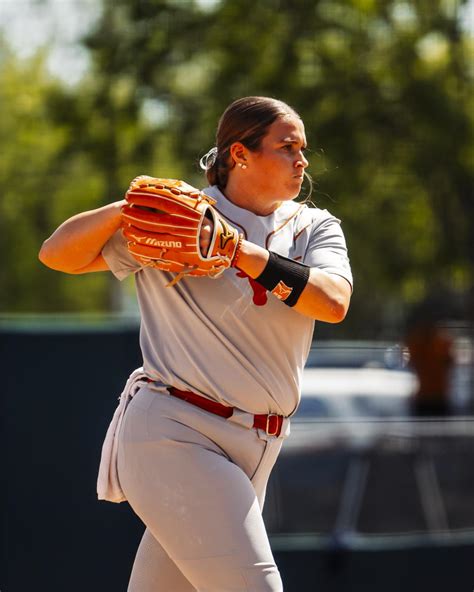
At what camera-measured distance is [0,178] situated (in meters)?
9.16

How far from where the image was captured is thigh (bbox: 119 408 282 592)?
2248 mm

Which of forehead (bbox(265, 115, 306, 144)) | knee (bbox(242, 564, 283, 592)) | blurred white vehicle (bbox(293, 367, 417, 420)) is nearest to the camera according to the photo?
knee (bbox(242, 564, 283, 592))

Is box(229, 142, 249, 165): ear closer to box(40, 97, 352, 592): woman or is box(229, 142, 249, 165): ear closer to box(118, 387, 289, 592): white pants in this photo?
box(40, 97, 352, 592): woman

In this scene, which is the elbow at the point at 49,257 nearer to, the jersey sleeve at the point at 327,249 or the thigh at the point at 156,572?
the jersey sleeve at the point at 327,249

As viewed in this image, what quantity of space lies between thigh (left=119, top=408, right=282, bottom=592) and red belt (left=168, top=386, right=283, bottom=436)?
0.07 metres

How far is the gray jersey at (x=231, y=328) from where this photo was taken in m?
2.37

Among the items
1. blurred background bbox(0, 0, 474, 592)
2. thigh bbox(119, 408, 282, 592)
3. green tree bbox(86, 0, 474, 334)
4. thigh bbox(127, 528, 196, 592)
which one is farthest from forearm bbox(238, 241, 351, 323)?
green tree bbox(86, 0, 474, 334)

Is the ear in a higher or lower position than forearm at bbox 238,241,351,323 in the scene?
higher

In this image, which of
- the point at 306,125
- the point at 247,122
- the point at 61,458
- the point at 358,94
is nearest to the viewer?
the point at 247,122

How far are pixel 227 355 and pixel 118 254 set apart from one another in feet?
1.11

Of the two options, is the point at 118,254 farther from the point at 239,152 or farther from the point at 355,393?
the point at 355,393

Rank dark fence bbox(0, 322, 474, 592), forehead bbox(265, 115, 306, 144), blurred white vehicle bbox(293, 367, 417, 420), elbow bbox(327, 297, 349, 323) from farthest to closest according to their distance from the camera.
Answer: blurred white vehicle bbox(293, 367, 417, 420) < dark fence bbox(0, 322, 474, 592) < forehead bbox(265, 115, 306, 144) < elbow bbox(327, 297, 349, 323)

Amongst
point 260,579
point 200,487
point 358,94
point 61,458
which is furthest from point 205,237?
point 358,94

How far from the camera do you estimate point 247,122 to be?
246 cm
